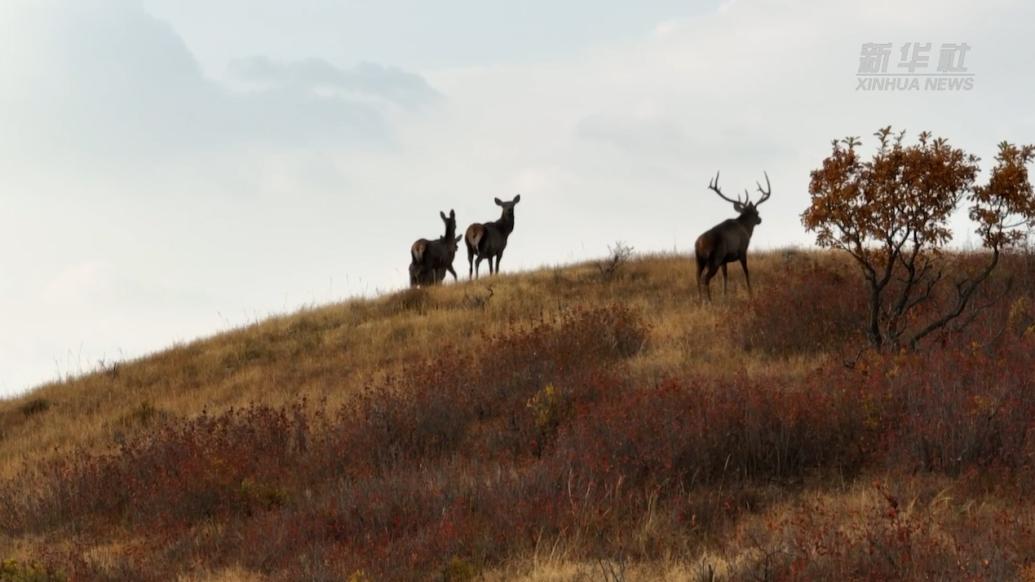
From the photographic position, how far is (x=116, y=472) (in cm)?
1085

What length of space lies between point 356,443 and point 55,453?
574 centimetres

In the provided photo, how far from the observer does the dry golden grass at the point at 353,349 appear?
13.8 metres

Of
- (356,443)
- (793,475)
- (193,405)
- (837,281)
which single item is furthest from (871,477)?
(193,405)

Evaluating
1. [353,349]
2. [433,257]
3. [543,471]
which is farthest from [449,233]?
[543,471]

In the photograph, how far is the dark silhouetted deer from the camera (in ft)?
70.2

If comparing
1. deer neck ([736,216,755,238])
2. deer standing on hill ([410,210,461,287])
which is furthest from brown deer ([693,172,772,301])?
deer standing on hill ([410,210,461,287])

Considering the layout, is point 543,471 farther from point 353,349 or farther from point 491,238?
point 491,238

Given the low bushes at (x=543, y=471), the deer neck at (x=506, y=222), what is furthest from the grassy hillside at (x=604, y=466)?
the deer neck at (x=506, y=222)

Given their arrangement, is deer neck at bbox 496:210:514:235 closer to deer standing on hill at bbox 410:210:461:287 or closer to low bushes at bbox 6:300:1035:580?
deer standing on hill at bbox 410:210:461:287

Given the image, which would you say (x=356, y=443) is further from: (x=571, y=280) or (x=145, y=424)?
(x=571, y=280)

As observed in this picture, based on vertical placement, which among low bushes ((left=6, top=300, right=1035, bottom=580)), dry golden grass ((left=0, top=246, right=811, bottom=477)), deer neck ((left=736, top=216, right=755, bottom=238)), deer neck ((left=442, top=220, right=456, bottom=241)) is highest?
deer neck ((left=442, top=220, right=456, bottom=241))

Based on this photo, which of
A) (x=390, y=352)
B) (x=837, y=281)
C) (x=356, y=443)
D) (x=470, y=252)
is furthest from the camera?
(x=470, y=252)

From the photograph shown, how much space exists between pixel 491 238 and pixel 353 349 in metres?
5.69

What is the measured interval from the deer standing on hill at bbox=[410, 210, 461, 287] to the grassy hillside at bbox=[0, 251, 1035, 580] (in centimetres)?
633
